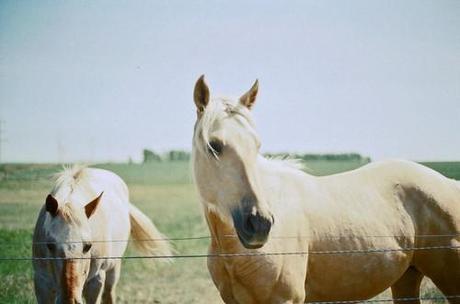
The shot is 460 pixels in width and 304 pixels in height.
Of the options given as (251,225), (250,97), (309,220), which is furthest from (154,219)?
(251,225)

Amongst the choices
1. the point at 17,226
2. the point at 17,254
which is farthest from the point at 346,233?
the point at 17,226

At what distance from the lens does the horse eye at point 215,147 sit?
289cm

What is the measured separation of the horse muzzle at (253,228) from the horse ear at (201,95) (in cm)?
77

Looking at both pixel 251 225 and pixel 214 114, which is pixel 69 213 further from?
pixel 251 225

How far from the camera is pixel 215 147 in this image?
115 inches

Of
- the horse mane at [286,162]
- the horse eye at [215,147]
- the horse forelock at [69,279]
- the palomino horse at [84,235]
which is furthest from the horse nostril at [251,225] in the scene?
the horse forelock at [69,279]

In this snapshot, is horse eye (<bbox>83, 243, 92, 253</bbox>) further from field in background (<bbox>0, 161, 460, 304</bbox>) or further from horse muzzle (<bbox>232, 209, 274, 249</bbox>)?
horse muzzle (<bbox>232, 209, 274, 249</bbox>)

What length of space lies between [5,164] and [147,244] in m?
5.62

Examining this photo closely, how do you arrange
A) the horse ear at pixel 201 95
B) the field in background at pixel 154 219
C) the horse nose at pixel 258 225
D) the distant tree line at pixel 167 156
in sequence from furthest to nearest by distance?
the distant tree line at pixel 167 156 < the field in background at pixel 154 219 < the horse ear at pixel 201 95 < the horse nose at pixel 258 225

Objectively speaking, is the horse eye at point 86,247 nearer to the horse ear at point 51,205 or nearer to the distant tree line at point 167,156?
the horse ear at point 51,205

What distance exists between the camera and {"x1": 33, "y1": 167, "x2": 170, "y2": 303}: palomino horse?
3592 millimetres

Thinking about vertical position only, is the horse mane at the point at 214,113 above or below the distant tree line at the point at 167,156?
above

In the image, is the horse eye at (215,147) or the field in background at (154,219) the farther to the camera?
the field in background at (154,219)

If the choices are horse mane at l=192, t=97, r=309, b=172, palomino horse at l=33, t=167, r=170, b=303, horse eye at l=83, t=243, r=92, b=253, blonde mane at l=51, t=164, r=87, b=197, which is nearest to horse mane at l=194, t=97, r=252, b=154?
horse mane at l=192, t=97, r=309, b=172
